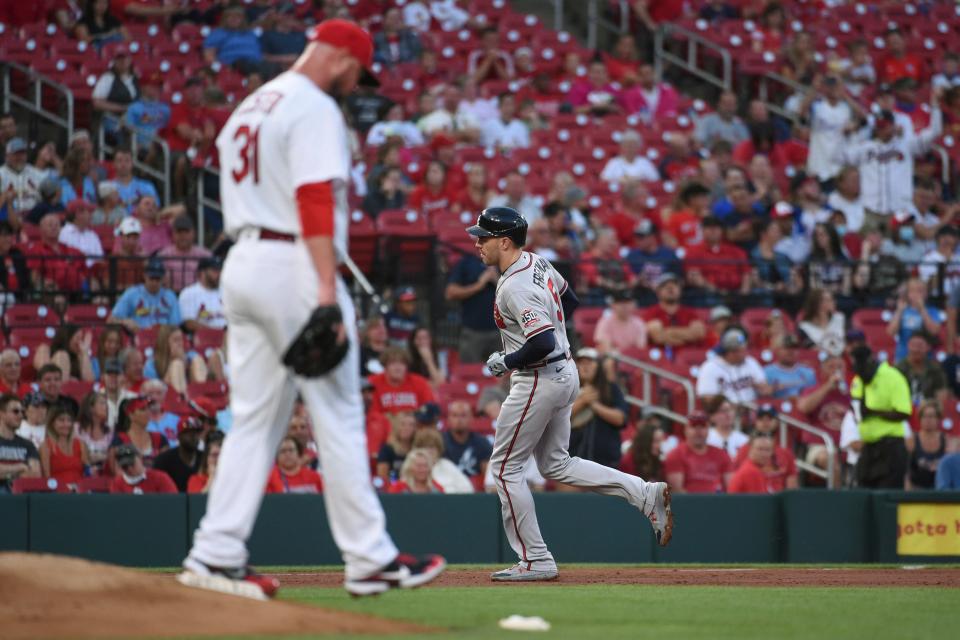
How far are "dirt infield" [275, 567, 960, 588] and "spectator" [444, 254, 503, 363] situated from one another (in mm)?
4465

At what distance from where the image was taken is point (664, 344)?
15398 millimetres

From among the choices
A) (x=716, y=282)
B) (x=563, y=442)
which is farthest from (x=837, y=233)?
(x=563, y=442)

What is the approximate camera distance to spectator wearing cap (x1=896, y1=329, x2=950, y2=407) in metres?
14.7

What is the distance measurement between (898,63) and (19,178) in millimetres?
13148

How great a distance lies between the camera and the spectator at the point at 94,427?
38.9 ft

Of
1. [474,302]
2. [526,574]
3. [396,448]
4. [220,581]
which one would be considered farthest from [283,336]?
[474,302]

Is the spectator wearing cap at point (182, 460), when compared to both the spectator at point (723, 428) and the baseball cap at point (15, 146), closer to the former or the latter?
the baseball cap at point (15, 146)

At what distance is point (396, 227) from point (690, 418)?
177 inches

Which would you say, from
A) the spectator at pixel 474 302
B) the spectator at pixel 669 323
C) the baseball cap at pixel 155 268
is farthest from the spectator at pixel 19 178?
the spectator at pixel 669 323

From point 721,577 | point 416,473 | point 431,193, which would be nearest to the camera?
point 721,577

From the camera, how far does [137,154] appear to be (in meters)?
16.8

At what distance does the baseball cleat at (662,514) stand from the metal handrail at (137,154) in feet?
28.5

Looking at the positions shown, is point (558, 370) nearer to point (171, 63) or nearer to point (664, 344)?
point (664, 344)

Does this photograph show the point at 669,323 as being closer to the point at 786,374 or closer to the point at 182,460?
the point at 786,374
